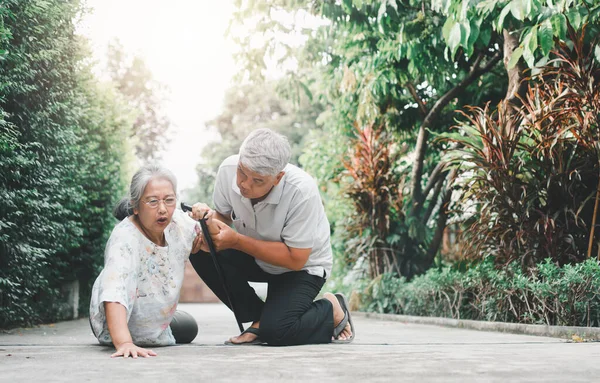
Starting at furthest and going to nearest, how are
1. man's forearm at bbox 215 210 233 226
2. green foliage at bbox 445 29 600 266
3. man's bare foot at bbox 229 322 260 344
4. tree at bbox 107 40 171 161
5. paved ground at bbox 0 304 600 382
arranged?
1. tree at bbox 107 40 171 161
2. green foliage at bbox 445 29 600 266
3. man's forearm at bbox 215 210 233 226
4. man's bare foot at bbox 229 322 260 344
5. paved ground at bbox 0 304 600 382

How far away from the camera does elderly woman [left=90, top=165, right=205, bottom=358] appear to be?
362 cm

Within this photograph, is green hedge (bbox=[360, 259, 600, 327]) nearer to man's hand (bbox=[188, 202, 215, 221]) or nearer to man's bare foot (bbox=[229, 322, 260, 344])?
man's bare foot (bbox=[229, 322, 260, 344])

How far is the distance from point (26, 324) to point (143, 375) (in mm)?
4235

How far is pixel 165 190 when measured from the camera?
3.78 metres

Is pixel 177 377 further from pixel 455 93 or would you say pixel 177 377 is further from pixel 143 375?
pixel 455 93

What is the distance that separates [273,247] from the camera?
13.7 ft

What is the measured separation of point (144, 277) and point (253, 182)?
76 cm

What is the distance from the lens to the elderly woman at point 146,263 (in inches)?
142

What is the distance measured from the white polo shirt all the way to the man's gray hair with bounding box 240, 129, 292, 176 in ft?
1.02

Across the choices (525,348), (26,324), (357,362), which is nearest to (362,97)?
(26,324)

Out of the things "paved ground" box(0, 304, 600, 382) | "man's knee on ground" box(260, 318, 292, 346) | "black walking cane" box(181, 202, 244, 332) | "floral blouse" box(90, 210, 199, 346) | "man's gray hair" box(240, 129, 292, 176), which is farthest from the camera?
"man's knee on ground" box(260, 318, 292, 346)

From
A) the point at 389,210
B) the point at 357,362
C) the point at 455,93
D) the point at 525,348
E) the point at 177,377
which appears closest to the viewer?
the point at 177,377

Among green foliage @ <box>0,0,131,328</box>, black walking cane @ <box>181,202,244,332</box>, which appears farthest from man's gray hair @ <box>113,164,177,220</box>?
green foliage @ <box>0,0,131,328</box>

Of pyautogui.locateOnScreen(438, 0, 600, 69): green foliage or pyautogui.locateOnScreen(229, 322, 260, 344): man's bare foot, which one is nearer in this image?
pyautogui.locateOnScreen(229, 322, 260, 344): man's bare foot
